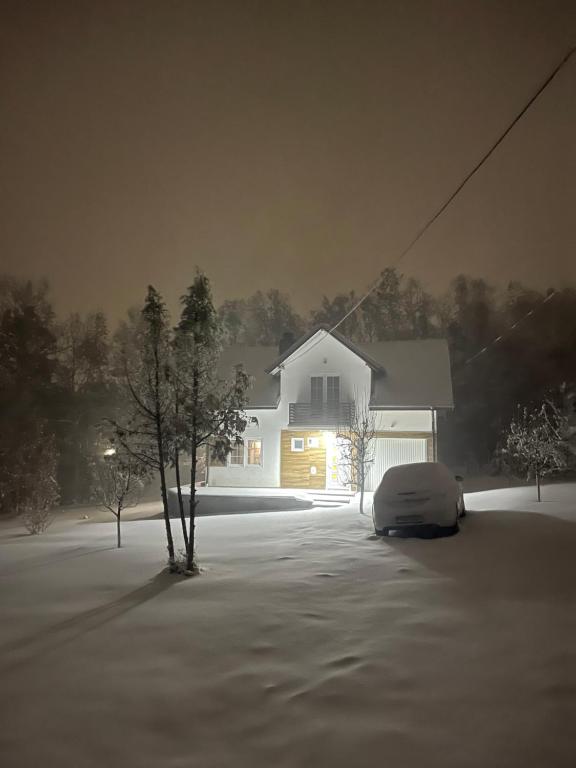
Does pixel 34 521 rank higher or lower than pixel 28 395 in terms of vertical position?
lower

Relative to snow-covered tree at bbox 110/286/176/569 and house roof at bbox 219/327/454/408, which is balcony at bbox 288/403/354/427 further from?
snow-covered tree at bbox 110/286/176/569

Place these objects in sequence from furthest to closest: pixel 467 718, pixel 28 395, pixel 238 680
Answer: pixel 28 395 → pixel 238 680 → pixel 467 718

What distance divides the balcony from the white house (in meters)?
0.05

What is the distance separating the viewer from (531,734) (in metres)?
3.25

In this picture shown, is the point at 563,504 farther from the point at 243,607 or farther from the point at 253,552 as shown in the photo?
the point at 243,607

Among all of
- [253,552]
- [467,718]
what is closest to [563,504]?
[253,552]

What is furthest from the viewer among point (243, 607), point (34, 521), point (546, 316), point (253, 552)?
point (546, 316)

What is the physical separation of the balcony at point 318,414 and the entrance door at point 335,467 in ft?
2.25

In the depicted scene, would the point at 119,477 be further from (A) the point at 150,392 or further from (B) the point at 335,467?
(B) the point at 335,467

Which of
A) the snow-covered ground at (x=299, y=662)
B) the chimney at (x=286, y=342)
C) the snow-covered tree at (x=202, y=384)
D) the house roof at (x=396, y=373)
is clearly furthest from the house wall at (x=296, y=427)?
the snow-covered ground at (x=299, y=662)

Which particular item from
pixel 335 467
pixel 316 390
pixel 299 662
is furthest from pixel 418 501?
pixel 316 390

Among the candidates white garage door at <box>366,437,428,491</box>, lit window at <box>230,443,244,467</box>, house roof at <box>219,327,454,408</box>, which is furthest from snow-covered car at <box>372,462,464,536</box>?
lit window at <box>230,443,244,467</box>

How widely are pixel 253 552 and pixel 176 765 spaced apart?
627 centimetres

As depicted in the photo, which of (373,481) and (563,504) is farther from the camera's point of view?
(373,481)
